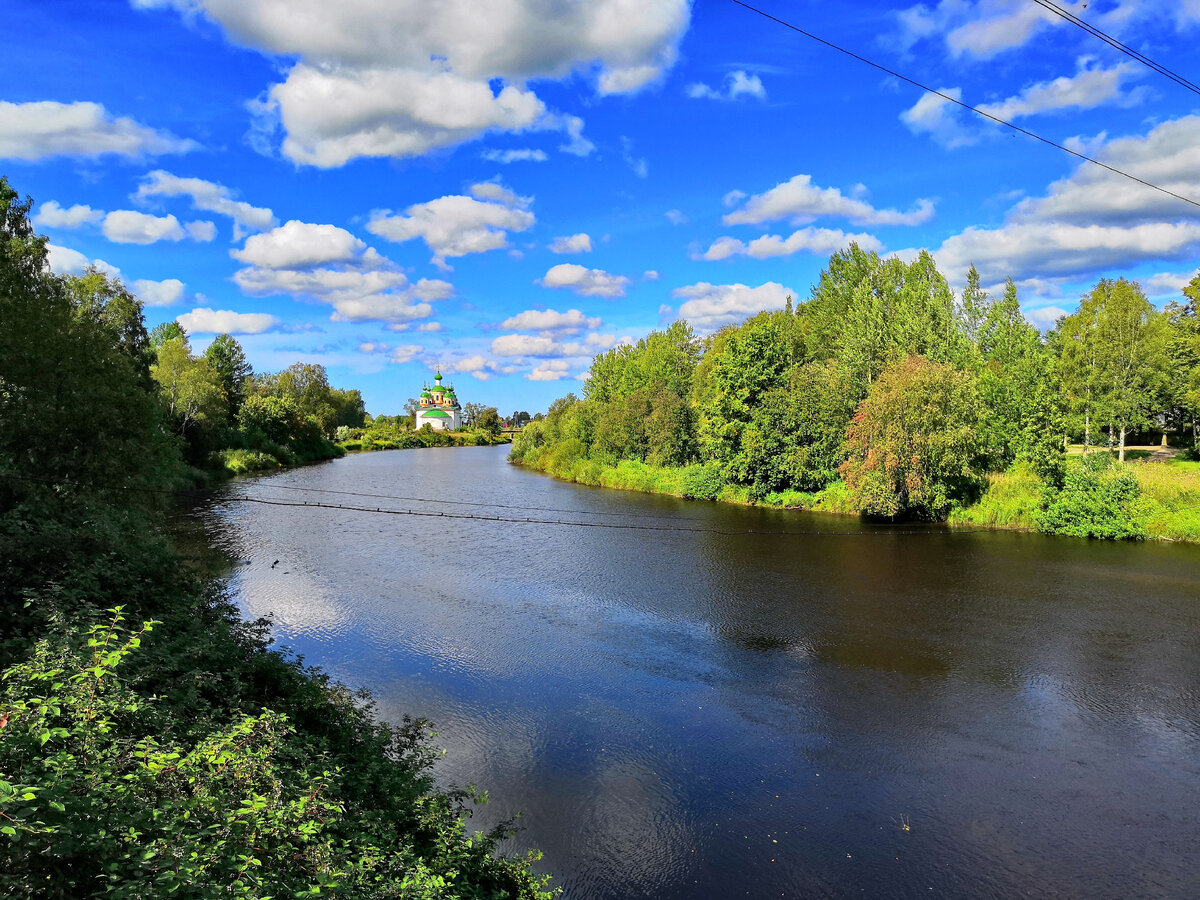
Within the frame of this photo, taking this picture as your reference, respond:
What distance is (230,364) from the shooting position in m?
69.6

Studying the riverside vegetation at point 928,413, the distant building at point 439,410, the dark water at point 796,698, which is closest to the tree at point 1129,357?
the riverside vegetation at point 928,413

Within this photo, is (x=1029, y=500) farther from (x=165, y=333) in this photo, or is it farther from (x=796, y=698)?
(x=165, y=333)

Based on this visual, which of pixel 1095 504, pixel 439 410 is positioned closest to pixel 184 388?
pixel 1095 504

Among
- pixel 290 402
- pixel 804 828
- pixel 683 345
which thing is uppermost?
pixel 683 345

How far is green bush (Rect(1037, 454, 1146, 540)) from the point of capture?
28.8 meters

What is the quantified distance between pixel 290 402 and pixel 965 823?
244 ft

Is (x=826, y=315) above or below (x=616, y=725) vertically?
above

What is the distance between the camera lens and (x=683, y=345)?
66.8 metres

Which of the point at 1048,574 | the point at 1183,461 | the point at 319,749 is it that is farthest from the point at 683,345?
the point at 319,749

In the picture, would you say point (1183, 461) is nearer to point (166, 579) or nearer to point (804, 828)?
point (804, 828)

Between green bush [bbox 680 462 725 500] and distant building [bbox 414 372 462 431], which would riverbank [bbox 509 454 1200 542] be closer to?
green bush [bbox 680 462 725 500]

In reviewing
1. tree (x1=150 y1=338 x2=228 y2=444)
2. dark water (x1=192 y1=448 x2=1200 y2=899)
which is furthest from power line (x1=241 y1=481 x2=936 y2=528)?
dark water (x1=192 y1=448 x2=1200 y2=899)

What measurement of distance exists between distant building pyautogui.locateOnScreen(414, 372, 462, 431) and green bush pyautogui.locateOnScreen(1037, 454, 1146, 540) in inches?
5301

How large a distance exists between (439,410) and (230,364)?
300ft
